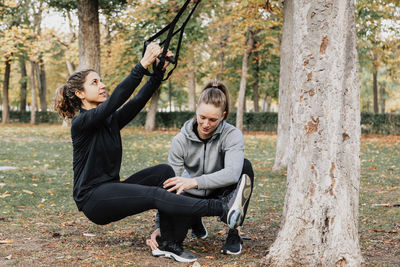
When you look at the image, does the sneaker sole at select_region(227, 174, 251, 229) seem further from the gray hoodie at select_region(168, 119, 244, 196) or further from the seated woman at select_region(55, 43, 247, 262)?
the gray hoodie at select_region(168, 119, 244, 196)

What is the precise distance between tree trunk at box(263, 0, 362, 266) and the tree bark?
5201 mm

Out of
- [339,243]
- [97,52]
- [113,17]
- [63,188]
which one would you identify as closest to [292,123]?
[339,243]

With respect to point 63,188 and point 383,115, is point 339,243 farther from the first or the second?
point 383,115

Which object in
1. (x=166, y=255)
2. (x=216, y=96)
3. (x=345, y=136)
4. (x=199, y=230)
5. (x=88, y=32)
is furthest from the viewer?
(x=88, y=32)

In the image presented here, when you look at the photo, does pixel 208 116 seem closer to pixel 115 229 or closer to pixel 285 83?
pixel 115 229

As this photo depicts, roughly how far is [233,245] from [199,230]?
0.61 meters

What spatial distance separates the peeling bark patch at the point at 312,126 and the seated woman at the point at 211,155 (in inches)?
26.3

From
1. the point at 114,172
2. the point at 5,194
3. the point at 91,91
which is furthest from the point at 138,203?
the point at 5,194

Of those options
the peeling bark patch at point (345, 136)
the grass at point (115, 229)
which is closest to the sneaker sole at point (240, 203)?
the grass at point (115, 229)

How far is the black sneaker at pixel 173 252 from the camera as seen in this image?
3.32 m

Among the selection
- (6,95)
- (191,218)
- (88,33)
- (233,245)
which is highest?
(88,33)

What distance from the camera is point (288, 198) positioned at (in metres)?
3.12

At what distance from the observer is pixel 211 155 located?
11.9ft

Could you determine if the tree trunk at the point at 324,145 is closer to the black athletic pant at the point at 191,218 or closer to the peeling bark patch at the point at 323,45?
the peeling bark patch at the point at 323,45
